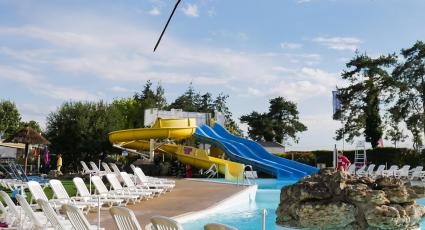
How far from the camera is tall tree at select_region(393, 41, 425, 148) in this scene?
3616 cm

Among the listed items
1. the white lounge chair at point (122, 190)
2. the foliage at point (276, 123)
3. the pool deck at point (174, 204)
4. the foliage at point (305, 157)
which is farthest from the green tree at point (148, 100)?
the white lounge chair at point (122, 190)

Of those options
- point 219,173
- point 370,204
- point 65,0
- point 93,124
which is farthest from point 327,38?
point 93,124

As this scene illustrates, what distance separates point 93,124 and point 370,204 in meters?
26.5

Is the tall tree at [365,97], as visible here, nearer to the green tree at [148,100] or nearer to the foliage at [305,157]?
the foliage at [305,157]

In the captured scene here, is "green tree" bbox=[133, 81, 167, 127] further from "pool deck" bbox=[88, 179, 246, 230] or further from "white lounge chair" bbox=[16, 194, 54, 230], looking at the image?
"white lounge chair" bbox=[16, 194, 54, 230]

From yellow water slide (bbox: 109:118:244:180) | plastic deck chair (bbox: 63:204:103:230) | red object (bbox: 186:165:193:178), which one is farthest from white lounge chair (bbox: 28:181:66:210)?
red object (bbox: 186:165:193:178)

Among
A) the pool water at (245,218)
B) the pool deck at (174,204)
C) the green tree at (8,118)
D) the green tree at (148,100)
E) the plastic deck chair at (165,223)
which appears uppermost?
the green tree at (148,100)

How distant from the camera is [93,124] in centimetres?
3391

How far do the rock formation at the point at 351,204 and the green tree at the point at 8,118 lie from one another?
178ft

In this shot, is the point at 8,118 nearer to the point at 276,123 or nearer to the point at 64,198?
the point at 276,123

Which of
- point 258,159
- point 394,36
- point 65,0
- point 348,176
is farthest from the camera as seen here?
point 258,159

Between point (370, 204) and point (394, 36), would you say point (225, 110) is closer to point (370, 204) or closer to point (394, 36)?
point (370, 204)

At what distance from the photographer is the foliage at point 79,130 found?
3359 centimetres

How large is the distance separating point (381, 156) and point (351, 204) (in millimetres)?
24748
